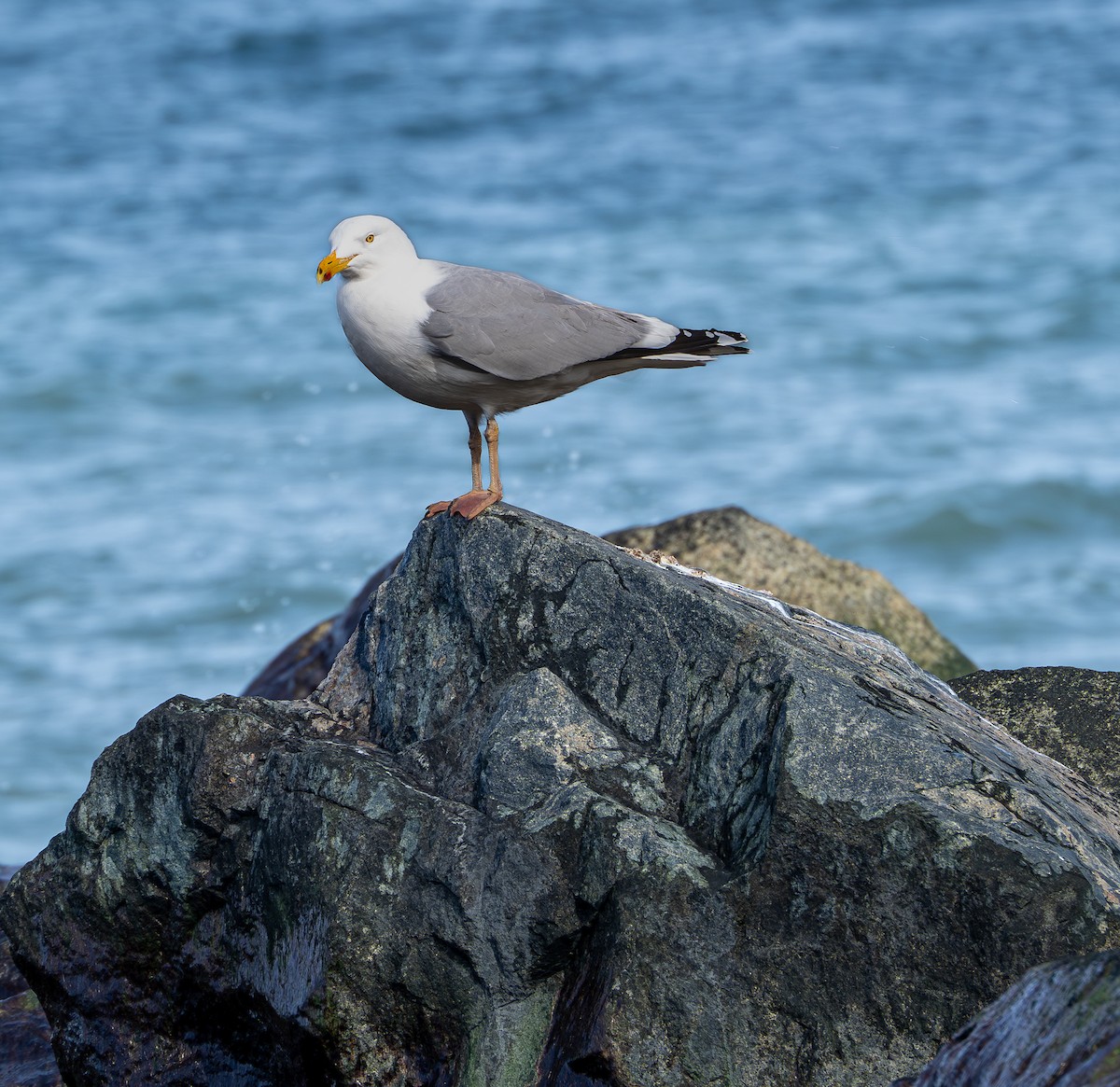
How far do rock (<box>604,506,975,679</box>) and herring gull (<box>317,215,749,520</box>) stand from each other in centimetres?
233

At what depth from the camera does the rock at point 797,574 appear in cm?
660

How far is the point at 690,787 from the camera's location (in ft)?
11.8

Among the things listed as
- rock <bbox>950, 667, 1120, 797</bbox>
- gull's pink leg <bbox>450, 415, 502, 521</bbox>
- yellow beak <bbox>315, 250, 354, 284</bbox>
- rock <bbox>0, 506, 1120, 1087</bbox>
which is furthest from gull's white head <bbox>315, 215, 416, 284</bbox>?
rock <bbox>950, 667, 1120, 797</bbox>

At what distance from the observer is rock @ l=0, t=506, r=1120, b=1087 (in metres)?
3.30

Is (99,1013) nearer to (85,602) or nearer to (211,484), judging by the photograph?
(85,602)

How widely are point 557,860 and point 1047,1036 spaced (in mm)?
1146

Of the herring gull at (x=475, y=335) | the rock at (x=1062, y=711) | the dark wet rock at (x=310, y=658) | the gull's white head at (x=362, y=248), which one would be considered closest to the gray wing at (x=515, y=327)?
the herring gull at (x=475, y=335)

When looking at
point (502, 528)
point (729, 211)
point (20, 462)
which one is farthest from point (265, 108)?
point (502, 528)

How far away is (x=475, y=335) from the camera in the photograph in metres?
4.09

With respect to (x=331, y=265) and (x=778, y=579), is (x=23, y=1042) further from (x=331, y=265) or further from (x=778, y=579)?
(x=778, y=579)

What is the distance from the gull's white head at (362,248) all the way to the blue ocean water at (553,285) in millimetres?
4988

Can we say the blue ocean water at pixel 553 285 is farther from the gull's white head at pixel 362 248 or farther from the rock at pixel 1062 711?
the rock at pixel 1062 711

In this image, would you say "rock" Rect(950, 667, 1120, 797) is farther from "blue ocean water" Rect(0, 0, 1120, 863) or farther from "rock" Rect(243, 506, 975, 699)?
"blue ocean water" Rect(0, 0, 1120, 863)

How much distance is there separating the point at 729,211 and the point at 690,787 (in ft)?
43.8
